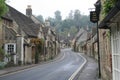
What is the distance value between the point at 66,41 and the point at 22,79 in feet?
504

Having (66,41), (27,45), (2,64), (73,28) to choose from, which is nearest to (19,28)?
(27,45)

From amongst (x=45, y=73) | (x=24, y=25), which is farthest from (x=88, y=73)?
(x=24, y=25)

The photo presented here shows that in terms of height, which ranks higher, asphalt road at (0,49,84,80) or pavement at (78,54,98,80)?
pavement at (78,54,98,80)

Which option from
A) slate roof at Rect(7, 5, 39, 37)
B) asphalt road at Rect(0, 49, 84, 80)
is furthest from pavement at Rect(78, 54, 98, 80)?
slate roof at Rect(7, 5, 39, 37)

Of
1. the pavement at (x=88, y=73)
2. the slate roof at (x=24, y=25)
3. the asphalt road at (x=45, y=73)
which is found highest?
the slate roof at (x=24, y=25)

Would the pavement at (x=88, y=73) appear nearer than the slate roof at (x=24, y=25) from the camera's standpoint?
Yes

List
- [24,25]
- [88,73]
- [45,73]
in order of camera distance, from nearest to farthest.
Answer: [88,73], [45,73], [24,25]

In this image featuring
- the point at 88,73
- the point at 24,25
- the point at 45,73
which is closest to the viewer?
the point at 88,73

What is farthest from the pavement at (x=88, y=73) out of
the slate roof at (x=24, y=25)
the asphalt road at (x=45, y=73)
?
the slate roof at (x=24, y=25)

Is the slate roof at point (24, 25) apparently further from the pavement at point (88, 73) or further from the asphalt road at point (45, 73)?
the pavement at point (88, 73)

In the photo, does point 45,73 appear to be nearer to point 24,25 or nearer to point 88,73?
point 88,73

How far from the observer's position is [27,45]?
5019 cm

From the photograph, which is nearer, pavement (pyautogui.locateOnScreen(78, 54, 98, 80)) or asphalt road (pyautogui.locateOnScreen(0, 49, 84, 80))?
pavement (pyautogui.locateOnScreen(78, 54, 98, 80))

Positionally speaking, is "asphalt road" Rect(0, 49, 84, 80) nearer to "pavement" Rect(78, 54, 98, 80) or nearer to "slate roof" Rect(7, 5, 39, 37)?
"pavement" Rect(78, 54, 98, 80)
